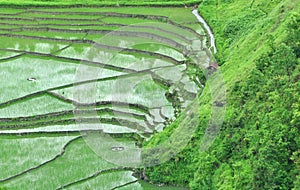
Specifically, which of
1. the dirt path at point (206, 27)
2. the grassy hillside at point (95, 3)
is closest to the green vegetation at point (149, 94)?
the grassy hillside at point (95, 3)

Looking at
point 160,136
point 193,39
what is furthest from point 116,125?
point 193,39

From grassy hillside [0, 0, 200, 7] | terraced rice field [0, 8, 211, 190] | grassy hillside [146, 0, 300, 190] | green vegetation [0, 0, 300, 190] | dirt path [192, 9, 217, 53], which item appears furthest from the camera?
grassy hillside [0, 0, 200, 7]

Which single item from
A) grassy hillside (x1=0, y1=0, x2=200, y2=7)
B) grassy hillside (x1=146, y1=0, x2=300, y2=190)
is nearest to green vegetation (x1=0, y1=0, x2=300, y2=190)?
grassy hillside (x1=146, y1=0, x2=300, y2=190)

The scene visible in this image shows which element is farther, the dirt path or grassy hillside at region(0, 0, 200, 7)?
grassy hillside at region(0, 0, 200, 7)

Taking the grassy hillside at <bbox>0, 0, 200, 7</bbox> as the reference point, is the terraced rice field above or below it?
below

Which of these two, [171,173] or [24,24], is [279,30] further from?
[24,24]

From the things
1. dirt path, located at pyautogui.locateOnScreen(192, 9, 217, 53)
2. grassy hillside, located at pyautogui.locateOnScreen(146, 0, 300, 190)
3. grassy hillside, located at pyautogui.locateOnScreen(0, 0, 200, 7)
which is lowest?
grassy hillside, located at pyautogui.locateOnScreen(146, 0, 300, 190)

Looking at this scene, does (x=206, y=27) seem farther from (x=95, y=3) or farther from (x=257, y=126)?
(x=257, y=126)

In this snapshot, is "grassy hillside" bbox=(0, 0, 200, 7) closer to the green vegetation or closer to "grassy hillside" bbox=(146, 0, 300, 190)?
the green vegetation
